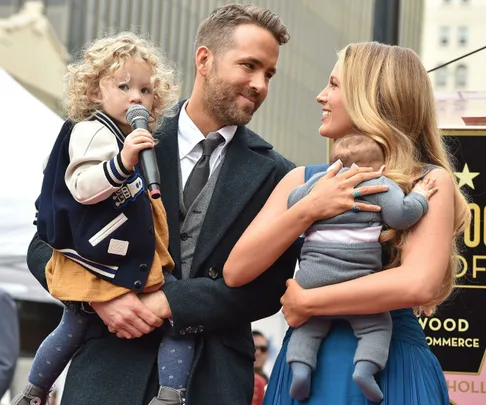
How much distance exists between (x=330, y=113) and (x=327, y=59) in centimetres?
4276

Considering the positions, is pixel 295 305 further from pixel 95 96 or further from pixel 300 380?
pixel 95 96

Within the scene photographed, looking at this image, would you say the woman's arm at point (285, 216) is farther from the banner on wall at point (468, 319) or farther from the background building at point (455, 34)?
the background building at point (455, 34)

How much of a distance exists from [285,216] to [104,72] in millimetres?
812

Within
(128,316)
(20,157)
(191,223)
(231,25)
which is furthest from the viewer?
(20,157)

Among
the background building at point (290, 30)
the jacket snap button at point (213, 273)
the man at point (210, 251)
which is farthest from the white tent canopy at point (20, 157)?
the background building at point (290, 30)

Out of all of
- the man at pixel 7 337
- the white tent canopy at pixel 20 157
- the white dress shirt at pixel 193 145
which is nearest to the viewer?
the white dress shirt at pixel 193 145

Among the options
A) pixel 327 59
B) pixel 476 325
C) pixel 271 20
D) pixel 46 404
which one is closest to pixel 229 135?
pixel 271 20

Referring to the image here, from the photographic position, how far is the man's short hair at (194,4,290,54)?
13.1 ft

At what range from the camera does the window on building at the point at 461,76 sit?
6750cm

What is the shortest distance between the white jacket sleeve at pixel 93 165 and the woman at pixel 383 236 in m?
0.46

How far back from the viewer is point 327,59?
150ft

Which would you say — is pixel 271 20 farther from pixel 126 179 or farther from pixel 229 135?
pixel 126 179

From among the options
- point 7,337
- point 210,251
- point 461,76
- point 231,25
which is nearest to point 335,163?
point 210,251

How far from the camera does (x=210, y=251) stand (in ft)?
11.9
